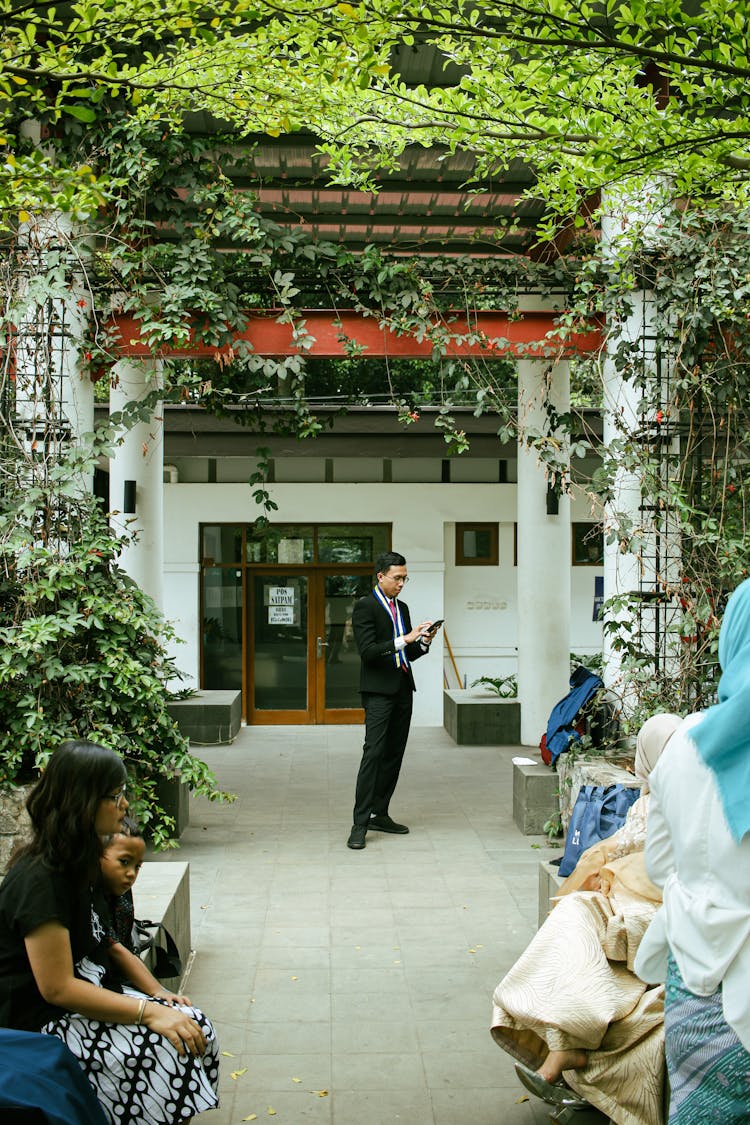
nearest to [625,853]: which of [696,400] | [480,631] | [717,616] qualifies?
[717,616]

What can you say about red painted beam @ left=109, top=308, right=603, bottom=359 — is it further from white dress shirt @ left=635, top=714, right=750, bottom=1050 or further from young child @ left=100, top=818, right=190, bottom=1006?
white dress shirt @ left=635, top=714, right=750, bottom=1050

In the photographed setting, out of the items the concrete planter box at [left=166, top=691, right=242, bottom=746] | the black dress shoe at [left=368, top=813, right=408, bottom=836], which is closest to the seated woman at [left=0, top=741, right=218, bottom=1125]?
the black dress shoe at [left=368, top=813, right=408, bottom=836]

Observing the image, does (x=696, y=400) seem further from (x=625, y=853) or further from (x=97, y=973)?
(x=97, y=973)

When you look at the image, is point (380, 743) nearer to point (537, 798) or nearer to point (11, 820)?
point (537, 798)

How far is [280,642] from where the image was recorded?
1548cm

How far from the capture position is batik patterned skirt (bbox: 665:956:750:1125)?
236 cm

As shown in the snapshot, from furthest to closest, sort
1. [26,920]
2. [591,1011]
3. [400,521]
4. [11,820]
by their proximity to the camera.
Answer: [400,521] → [11,820] → [591,1011] → [26,920]

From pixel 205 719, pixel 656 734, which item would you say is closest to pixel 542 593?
pixel 205 719

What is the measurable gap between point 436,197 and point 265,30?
526 centimetres

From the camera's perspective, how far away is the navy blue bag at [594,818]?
5238 millimetres

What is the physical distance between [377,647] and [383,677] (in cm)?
23

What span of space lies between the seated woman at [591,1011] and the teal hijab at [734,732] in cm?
125

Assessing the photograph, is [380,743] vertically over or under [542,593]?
under

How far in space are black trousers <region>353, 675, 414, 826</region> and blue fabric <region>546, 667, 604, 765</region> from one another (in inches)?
38.9
